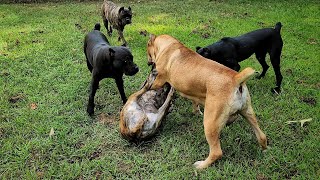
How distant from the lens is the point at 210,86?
4402 millimetres

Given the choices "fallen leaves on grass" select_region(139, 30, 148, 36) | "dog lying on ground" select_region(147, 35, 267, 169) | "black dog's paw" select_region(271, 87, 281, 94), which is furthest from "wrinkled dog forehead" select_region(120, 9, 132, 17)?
"black dog's paw" select_region(271, 87, 281, 94)

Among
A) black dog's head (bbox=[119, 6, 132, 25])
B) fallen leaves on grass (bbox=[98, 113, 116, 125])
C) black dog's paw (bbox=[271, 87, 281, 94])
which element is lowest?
fallen leaves on grass (bbox=[98, 113, 116, 125])

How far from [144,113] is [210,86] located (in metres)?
1.07

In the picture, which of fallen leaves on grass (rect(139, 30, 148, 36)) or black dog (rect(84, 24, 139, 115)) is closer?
black dog (rect(84, 24, 139, 115))

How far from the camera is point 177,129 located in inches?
214

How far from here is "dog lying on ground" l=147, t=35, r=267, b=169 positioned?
422 centimetres

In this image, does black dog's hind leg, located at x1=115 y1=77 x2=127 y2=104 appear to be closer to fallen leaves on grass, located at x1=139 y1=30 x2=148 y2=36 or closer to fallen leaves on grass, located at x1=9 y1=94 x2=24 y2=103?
fallen leaves on grass, located at x1=9 y1=94 x2=24 y2=103

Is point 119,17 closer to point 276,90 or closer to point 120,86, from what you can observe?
point 120,86

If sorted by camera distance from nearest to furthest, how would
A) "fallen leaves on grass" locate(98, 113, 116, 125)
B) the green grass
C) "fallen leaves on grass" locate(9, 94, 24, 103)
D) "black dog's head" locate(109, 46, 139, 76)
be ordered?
the green grass < "black dog's head" locate(109, 46, 139, 76) < "fallen leaves on grass" locate(98, 113, 116, 125) < "fallen leaves on grass" locate(9, 94, 24, 103)

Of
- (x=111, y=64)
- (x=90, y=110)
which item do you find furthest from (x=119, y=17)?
(x=90, y=110)

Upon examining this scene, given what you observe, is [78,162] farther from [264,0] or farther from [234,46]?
[264,0]

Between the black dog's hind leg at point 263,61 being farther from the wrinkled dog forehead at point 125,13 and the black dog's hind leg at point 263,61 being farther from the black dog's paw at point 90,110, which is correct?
the wrinkled dog forehead at point 125,13

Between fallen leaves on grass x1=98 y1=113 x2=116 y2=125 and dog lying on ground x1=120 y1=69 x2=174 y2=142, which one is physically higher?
dog lying on ground x1=120 y1=69 x2=174 y2=142

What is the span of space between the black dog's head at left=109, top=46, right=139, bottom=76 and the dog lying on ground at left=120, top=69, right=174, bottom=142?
367mm
